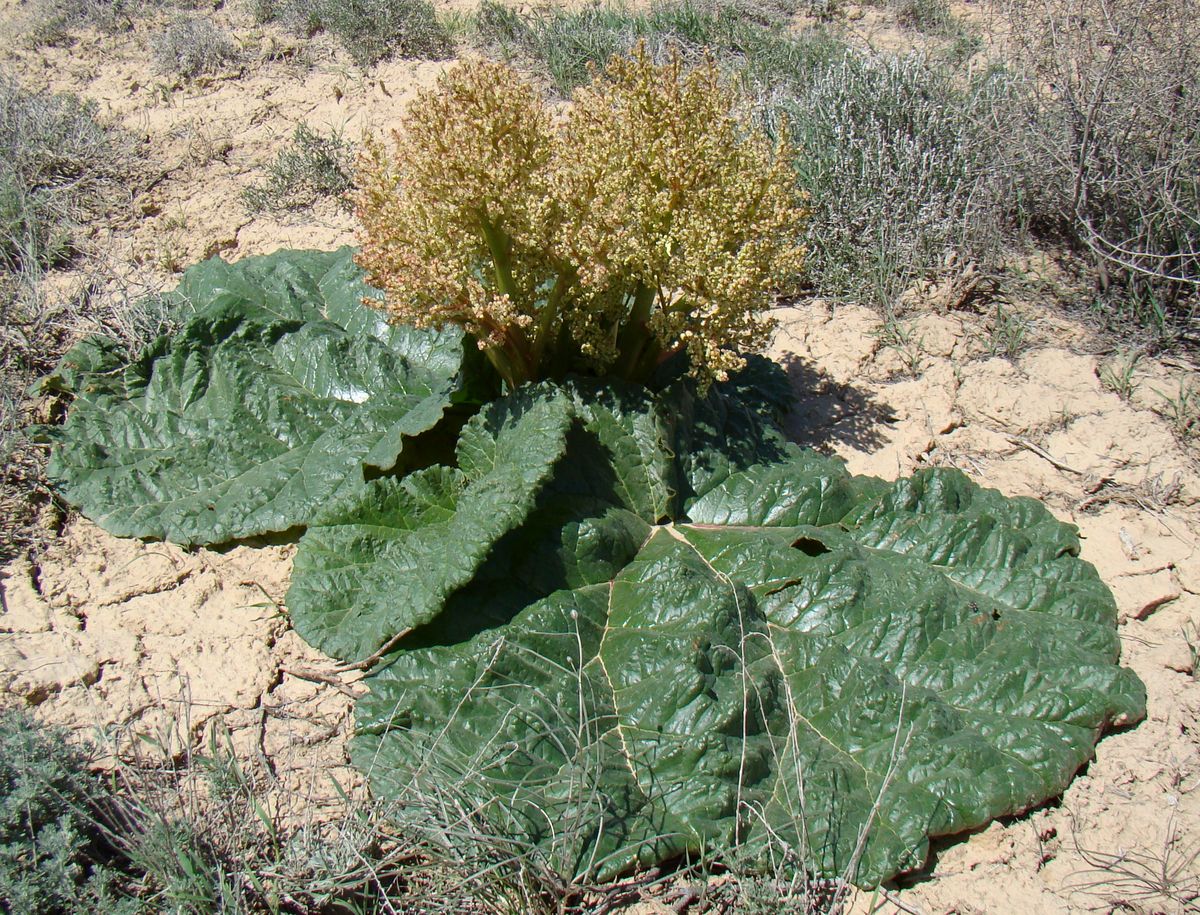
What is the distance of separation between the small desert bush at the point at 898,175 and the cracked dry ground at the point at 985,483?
490 mm

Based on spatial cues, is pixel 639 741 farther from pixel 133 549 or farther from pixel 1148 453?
pixel 1148 453

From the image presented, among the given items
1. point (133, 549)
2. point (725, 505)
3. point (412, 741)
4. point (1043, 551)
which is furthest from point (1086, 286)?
point (133, 549)

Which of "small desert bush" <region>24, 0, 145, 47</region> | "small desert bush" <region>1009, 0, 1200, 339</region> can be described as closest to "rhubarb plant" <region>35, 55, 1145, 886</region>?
Result: "small desert bush" <region>1009, 0, 1200, 339</region>

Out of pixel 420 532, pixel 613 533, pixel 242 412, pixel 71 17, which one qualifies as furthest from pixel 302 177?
pixel 613 533

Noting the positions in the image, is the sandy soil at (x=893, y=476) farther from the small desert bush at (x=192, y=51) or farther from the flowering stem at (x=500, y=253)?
the flowering stem at (x=500, y=253)

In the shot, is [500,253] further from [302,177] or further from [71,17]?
[71,17]

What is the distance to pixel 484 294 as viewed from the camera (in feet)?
8.58

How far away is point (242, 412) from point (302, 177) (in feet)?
8.94

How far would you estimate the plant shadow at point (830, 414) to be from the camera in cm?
386

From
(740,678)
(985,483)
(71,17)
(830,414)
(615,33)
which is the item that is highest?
(71,17)

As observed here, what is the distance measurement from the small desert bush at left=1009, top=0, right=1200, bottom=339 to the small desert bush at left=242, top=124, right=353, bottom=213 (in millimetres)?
3763

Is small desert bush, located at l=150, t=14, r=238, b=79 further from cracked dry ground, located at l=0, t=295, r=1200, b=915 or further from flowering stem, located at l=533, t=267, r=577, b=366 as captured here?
flowering stem, located at l=533, t=267, r=577, b=366

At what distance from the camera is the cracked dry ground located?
2.44m

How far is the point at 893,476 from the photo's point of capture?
145 inches
